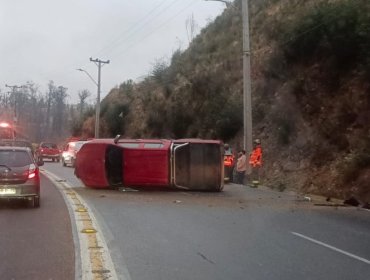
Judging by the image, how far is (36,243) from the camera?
963cm

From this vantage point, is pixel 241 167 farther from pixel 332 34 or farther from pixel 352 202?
pixel 352 202

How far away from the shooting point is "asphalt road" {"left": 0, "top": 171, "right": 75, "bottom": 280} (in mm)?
7645

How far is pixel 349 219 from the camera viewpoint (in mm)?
13914

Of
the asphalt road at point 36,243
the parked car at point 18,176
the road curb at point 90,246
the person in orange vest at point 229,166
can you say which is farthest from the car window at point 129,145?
the person in orange vest at point 229,166

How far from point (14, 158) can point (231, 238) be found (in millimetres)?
6611

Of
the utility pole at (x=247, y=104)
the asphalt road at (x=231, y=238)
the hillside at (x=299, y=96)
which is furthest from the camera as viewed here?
the utility pole at (x=247, y=104)

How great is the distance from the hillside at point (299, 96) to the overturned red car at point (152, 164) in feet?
11.0

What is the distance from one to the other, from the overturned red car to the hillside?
132 inches

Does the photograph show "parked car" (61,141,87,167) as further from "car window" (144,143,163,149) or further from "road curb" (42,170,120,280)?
"road curb" (42,170,120,280)

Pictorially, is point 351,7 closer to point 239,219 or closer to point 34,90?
point 239,219

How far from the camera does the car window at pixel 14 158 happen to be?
14.5 m

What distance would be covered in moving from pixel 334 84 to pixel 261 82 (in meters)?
8.01

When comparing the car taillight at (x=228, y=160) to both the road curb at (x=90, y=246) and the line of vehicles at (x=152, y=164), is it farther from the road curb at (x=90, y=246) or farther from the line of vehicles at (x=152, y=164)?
the road curb at (x=90, y=246)

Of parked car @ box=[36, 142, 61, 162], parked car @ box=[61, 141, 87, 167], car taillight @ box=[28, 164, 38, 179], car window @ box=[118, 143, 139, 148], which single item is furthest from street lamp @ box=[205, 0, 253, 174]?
parked car @ box=[36, 142, 61, 162]
